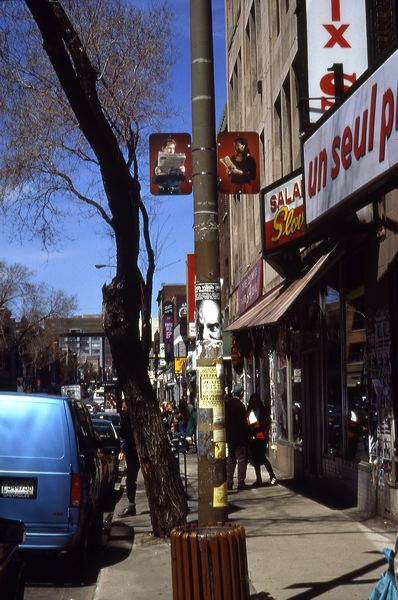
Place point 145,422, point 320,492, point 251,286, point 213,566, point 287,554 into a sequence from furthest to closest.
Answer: point 251,286
point 320,492
point 145,422
point 287,554
point 213,566

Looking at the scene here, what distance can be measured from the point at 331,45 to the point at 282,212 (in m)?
3.11

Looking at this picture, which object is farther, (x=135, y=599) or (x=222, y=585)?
(x=135, y=599)

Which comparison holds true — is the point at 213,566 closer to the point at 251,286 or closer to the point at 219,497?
the point at 219,497

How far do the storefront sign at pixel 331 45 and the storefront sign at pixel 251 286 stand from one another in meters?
9.89

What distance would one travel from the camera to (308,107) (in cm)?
1241

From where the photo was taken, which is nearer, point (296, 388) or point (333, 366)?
point (333, 366)

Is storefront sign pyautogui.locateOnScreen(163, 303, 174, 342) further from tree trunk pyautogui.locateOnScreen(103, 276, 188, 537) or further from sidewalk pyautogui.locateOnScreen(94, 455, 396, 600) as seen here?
tree trunk pyautogui.locateOnScreen(103, 276, 188, 537)

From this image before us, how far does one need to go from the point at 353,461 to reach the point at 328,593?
590cm

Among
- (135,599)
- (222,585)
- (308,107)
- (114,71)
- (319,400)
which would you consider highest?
(114,71)

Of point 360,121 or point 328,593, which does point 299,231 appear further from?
point 328,593

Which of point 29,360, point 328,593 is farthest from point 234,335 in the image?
point 29,360

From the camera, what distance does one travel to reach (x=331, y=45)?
40.3ft

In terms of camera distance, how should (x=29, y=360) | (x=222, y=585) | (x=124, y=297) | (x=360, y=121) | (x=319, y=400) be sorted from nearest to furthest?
(x=222, y=585), (x=360, y=121), (x=124, y=297), (x=319, y=400), (x=29, y=360)

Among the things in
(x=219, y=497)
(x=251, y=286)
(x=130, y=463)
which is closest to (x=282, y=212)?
(x=130, y=463)
